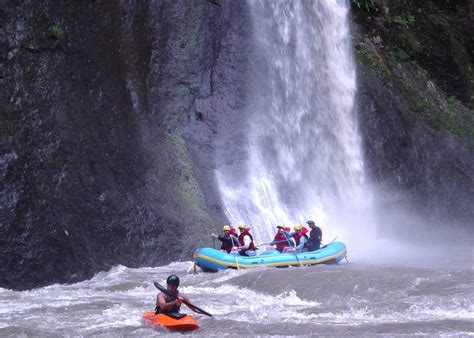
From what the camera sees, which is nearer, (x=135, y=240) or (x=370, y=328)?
(x=370, y=328)

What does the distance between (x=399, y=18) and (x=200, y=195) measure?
15556 mm

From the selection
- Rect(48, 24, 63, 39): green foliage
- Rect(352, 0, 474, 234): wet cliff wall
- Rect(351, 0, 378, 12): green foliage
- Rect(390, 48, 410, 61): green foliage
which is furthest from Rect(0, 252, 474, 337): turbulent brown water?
Rect(351, 0, 378, 12): green foliage

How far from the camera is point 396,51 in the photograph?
28.6 m

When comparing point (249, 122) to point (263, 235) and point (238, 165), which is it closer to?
point (238, 165)

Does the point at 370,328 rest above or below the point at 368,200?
below

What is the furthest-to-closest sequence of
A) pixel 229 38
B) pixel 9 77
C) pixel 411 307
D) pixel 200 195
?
pixel 229 38 → pixel 200 195 → pixel 9 77 → pixel 411 307

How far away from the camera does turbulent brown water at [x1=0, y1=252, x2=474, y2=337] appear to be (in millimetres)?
9281

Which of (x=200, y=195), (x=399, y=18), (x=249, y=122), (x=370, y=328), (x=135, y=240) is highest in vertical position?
(x=399, y=18)

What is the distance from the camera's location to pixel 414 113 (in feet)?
88.0

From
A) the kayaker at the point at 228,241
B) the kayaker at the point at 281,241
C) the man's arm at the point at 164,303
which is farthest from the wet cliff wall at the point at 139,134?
the man's arm at the point at 164,303

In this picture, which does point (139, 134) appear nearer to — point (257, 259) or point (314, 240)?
point (257, 259)

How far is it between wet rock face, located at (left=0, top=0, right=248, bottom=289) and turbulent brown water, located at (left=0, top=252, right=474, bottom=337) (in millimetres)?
927

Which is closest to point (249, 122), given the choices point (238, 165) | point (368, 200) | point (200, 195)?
point (238, 165)

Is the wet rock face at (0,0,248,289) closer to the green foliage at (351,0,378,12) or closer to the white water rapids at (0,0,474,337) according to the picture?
the white water rapids at (0,0,474,337)
